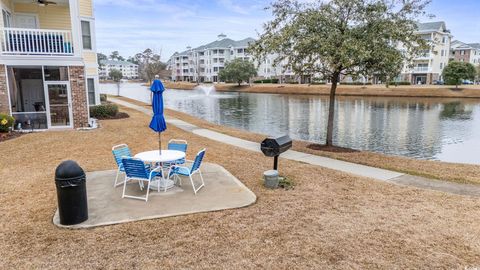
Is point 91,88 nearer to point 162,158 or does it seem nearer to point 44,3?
point 44,3

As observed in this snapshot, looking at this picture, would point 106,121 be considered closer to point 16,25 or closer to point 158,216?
point 16,25

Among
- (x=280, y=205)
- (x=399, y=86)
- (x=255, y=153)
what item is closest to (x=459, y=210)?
(x=280, y=205)

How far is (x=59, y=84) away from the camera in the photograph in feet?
48.3

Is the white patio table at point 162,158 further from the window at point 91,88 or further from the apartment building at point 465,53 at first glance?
the apartment building at point 465,53

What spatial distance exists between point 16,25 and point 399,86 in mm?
55747

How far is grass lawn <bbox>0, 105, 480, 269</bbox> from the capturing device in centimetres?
450

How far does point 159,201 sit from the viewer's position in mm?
6582

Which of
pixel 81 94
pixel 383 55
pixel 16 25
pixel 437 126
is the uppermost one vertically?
pixel 16 25

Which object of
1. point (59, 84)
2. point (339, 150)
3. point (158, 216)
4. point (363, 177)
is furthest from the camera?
point (59, 84)

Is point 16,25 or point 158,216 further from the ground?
point 16,25

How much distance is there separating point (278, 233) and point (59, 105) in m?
13.3

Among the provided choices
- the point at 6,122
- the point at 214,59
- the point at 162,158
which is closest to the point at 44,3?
the point at 6,122

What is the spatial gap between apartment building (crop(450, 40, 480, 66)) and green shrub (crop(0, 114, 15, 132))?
309ft

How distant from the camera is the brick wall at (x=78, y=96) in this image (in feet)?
48.5
